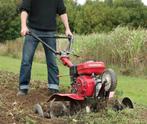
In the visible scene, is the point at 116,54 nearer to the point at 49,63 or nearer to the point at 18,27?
the point at 49,63

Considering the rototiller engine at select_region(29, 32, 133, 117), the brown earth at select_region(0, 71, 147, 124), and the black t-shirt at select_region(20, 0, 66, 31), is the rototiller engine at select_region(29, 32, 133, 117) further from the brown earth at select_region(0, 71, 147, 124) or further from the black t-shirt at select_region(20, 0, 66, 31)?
the black t-shirt at select_region(20, 0, 66, 31)

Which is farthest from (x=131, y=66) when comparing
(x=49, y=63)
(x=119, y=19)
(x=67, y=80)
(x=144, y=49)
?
(x=119, y=19)

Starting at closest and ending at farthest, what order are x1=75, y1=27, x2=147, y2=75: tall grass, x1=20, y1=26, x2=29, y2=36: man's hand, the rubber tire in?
the rubber tire
x1=20, y1=26, x2=29, y2=36: man's hand
x1=75, y1=27, x2=147, y2=75: tall grass

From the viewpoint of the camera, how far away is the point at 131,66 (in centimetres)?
1841

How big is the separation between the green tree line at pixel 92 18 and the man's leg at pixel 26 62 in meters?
21.7

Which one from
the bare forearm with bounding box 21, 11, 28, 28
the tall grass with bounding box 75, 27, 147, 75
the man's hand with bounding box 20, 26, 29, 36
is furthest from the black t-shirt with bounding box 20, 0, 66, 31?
the tall grass with bounding box 75, 27, 147, 75

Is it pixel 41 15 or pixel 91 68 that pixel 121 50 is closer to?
pixel 41 15

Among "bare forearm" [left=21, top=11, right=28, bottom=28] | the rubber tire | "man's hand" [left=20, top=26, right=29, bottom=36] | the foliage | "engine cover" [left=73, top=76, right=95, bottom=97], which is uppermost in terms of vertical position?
the foliage

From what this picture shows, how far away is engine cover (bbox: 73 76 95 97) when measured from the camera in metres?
7.97

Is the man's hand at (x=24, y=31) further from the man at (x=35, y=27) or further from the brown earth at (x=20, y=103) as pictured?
the brown earth at (x=20, y=103)

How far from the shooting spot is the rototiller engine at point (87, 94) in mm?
7982

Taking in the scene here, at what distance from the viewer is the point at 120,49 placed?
19.1 metres

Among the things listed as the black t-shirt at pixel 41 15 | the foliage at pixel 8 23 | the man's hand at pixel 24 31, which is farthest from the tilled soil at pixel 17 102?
the foliage at pixel 8 23

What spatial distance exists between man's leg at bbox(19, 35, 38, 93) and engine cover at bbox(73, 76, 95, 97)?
159 centimetres
